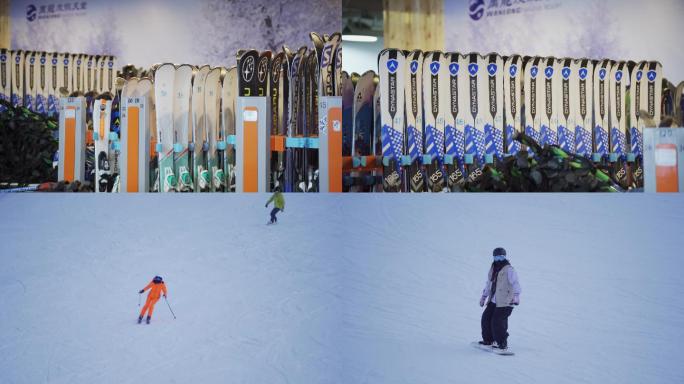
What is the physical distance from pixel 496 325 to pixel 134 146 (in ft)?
4.13

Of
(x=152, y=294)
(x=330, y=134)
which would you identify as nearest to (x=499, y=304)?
(x=152, y=294)

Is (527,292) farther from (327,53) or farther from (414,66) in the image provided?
(414,66)

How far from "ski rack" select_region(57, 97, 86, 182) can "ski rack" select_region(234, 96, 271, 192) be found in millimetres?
898

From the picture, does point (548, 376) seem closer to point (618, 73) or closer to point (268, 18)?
point (618, 73)

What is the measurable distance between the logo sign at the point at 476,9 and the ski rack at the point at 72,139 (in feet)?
7.38

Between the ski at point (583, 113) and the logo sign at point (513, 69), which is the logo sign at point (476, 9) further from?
the ski at point (583, 113)

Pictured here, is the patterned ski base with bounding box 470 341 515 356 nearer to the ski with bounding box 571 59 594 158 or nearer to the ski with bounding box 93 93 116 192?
the ski with bounding box 93 93 116 192

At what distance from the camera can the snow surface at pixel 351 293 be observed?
103 cm

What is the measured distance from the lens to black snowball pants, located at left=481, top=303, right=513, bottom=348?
1.03 m

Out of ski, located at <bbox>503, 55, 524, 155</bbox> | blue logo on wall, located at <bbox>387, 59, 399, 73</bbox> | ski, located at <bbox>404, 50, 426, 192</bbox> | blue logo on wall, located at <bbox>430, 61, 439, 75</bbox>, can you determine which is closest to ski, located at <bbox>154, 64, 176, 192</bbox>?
blue logo on wall, located at <bbox>387, 59, 399, 73</bbox>

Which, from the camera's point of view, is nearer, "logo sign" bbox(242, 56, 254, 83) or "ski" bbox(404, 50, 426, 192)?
"logo sign" bbox(242, 56, 254, 83)

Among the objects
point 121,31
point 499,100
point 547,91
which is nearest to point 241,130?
point 499,100

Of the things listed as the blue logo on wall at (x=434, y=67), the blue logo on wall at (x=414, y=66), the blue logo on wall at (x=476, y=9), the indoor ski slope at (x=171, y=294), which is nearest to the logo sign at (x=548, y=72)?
the blue logo on wall at (x=476, y=9)

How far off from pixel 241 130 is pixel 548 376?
1.02 m
